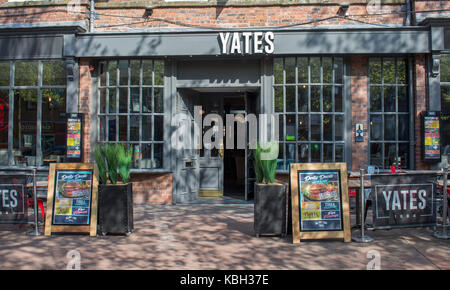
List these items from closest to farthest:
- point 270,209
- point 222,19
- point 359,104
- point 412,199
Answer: point 412,199, point 270,209, point 359,104, point 222,19

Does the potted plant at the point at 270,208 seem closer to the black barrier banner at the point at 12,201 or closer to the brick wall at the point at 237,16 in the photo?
the black barrier banner at the point at 12,201

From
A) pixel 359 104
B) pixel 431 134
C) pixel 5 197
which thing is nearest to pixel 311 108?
pixel 359 104

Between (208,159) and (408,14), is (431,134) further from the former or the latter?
(208,159)

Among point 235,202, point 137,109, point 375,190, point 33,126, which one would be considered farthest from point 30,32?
point 375,190

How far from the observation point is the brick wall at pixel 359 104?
8672 millimetres

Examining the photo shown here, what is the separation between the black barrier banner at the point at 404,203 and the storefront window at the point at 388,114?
2.94 m

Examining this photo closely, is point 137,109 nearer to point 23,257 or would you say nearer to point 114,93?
point 114,93

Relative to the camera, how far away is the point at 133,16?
900cm

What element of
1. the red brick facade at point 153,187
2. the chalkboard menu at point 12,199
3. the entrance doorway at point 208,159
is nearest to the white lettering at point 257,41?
the entrance doorway at point 208,159

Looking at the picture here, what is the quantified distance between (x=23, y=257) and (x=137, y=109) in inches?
189

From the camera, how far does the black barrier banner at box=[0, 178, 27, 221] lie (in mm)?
6066

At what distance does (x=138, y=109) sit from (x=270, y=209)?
4630 mm

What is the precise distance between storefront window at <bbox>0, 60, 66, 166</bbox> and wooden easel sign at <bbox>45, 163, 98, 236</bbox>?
10.7 feet

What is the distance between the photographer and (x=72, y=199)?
237 inches
